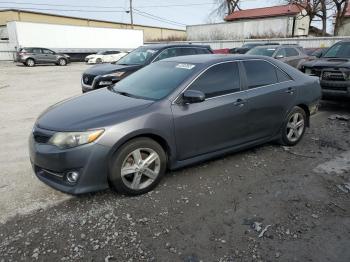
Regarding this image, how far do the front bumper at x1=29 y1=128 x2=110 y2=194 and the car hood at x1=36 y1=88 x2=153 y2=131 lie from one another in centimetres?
23

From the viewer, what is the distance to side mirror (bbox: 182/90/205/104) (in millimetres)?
4043

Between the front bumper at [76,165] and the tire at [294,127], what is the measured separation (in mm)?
3226

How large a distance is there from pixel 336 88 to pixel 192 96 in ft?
18.3

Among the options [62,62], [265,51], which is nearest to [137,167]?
[265,51]

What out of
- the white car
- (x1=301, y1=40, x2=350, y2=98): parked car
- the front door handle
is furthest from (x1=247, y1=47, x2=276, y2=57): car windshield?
the white car

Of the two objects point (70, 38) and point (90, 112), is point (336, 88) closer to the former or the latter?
point (90, 112)

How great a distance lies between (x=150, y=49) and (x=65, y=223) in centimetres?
723

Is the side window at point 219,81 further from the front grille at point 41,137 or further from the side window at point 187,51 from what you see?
the side window at point 187,51

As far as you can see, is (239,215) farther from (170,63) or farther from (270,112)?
(170,63)

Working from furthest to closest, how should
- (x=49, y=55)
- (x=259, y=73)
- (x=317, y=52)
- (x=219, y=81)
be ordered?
(x=49, y=55)
(x=317, y=52)
(x=259, y=73)
(x=219, y=81)

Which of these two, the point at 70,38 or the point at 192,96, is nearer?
the point at 192,96

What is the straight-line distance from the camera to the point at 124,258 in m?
2.88

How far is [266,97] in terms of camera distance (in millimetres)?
4980

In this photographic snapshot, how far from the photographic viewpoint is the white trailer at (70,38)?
30672 mm
